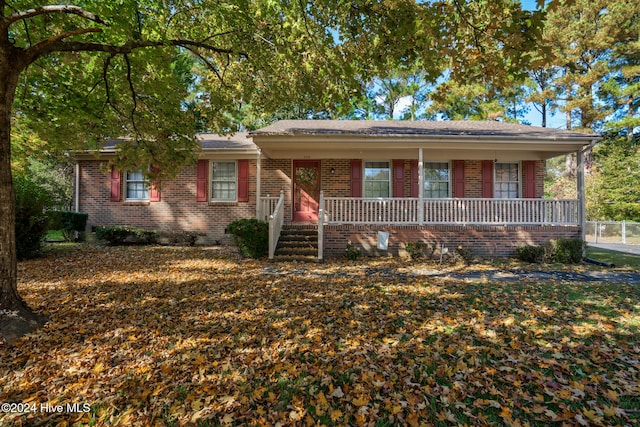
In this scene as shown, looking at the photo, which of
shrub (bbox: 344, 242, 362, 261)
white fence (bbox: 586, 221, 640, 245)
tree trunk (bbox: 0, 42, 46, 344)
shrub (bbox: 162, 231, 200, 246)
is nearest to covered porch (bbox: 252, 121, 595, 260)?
shrub (bbox: 344, 242, 362, 261)

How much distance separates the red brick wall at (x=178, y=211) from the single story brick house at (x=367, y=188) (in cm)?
4

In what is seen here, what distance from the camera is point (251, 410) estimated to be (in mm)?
2434

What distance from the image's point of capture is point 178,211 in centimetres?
1179

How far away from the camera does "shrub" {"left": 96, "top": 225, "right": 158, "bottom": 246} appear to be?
10.9 m

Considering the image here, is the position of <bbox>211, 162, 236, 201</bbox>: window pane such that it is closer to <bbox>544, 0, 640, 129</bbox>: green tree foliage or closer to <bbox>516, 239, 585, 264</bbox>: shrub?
<bbox>516, 239, 585, 264</bbox>: shrub

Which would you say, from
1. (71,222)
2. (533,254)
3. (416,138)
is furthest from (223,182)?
(533,254)

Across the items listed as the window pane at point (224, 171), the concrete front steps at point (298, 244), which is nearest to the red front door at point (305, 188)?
the concrete front steps at point (298, 244)

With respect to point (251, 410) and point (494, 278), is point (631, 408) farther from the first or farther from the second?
point (494, 278)

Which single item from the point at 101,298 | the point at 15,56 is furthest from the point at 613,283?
the point at 15,56

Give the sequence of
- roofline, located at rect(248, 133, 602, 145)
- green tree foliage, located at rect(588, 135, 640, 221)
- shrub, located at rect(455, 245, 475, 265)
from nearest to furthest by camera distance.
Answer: shrub, located at rect(455, 245, 475, 265) → roofline, located at rect(248, 133, 602, 145) → green tree foliage, located at rect(588, 135, 640, 221)

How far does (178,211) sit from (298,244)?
5532 mm

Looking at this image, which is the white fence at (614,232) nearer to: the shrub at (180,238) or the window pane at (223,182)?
the window pane at (223,182)

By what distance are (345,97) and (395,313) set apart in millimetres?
3930

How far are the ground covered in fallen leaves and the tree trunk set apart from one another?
0.27 m
